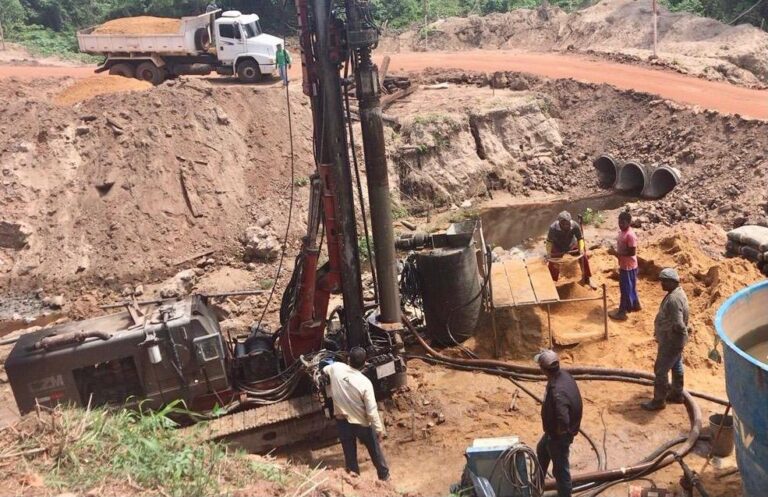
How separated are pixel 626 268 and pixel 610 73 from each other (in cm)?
1489

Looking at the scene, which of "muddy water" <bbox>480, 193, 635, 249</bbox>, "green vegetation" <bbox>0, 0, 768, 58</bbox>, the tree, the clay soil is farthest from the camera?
"green vegetation" <bbox>0, 0, 768, 58</bbox>

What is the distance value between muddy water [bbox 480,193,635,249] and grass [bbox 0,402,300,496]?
12555 mm

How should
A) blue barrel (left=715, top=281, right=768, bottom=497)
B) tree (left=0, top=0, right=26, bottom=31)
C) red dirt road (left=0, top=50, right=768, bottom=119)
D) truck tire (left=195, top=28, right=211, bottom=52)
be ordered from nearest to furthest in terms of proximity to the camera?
blue barrel (left=715, top=281, right=768, bottom=497) → red dirt road (left=0, top=50, right=768, bottom=119) → truck tire (left=195, top=28, right=211, bottom=52) → tree (left=0, top=0, right=26, bottom=31)

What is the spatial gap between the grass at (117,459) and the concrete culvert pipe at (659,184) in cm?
1529

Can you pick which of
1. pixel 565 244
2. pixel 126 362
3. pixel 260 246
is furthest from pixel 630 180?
pixel 126 362

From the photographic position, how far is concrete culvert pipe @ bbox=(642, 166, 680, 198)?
1820 centimetres

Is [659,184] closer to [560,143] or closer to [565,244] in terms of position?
[560,143]

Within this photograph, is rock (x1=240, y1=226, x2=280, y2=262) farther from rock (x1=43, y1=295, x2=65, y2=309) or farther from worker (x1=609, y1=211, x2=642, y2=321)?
worker (x1=609, y1=211, x2=642, y2=321)

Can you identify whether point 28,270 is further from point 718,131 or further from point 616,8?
point 616,8

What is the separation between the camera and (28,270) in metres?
15.7

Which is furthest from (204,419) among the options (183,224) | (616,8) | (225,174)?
(616,8)

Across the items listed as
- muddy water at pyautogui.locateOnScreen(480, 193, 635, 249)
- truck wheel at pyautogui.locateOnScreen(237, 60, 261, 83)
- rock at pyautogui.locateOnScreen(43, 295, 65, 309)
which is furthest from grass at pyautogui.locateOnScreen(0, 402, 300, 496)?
truck wheel at pyautogui.locateOnScreen(237, 60, 261, 83)

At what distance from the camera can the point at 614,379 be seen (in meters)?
9.16

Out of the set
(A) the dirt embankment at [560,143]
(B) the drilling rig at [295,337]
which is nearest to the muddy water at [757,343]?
(B) the drilling rig at [295,337]
